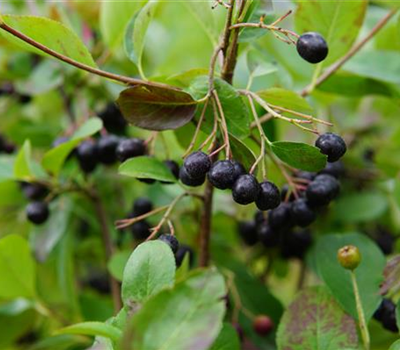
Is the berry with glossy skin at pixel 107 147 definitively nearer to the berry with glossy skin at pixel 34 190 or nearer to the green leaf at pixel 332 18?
the berry with glossy skin at pixel 34 190

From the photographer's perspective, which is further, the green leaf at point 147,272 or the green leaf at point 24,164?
the green leaf at point 24,164

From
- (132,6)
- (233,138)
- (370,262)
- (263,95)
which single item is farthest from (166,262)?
(132,6)

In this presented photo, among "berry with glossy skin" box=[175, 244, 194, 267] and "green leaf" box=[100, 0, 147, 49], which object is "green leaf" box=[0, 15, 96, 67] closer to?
"green leaf" box=[100, 0, 147, 49]

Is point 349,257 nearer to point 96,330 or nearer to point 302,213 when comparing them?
point 302,213

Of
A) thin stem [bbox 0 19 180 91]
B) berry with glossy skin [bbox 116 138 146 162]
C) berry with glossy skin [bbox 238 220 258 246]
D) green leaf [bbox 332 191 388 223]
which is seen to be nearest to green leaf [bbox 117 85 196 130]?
thin stem [bbox 0 19 180 91]

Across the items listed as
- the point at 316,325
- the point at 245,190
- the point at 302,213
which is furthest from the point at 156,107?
the point at 316,325

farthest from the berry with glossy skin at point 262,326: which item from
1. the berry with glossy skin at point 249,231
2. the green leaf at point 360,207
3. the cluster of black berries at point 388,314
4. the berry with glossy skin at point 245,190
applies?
the berry with glossy skin at point 245,190

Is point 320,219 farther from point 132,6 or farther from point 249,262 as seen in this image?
point 132,6
